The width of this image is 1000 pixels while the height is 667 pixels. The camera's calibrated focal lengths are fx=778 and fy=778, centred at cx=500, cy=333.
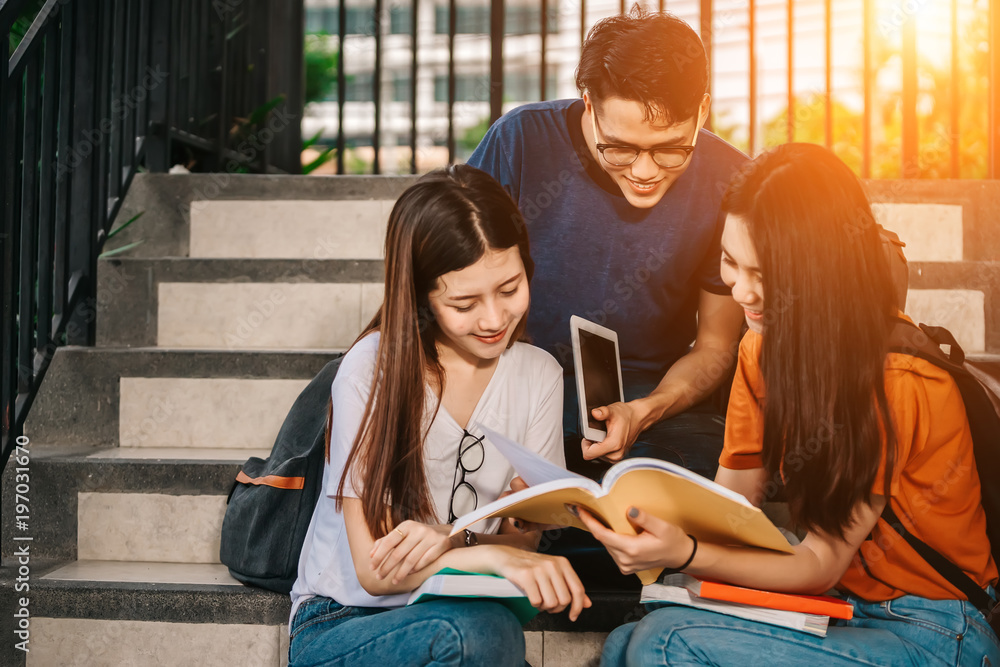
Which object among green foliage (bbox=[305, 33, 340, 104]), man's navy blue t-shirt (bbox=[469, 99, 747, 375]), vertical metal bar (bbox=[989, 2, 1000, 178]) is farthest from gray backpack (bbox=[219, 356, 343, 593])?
green foliage (bbox=[305, 33, 340, 104])

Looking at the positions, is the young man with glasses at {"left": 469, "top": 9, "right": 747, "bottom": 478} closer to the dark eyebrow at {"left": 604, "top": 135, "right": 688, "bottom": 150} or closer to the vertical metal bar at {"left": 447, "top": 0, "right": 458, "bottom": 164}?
the dark eyebrow at {"left": 604, "top": 135, "right": 688, "bottom": 150}

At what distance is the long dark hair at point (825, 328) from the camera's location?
3.30ft

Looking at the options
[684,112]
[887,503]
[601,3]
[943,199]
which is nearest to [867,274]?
[887,503]

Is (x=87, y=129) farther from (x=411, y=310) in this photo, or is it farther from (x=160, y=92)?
(x=411, y=310)

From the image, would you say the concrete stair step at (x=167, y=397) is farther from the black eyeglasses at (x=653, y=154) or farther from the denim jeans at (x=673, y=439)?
the black eyeglasses at (x=653, y=154)

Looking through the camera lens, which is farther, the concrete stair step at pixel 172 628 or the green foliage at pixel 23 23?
the green foliage at pixel 23 23

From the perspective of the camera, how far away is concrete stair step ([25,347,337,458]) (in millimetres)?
1878

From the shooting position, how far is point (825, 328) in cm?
102

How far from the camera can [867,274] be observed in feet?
3.35

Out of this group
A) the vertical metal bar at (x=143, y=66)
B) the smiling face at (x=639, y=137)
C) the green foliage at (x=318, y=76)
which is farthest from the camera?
the green foliage at (x=318, y=76)

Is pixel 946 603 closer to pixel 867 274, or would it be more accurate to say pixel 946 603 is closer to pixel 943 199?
pixel 867 274

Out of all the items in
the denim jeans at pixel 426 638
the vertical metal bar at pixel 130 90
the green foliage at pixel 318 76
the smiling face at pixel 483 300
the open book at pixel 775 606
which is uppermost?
the green foliage at pixel 318 76

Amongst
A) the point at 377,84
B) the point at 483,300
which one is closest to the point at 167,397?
the point at 483,300

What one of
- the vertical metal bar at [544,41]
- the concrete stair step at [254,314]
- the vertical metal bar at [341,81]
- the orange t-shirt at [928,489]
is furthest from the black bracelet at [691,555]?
the vertical metal bar at [341,81]
